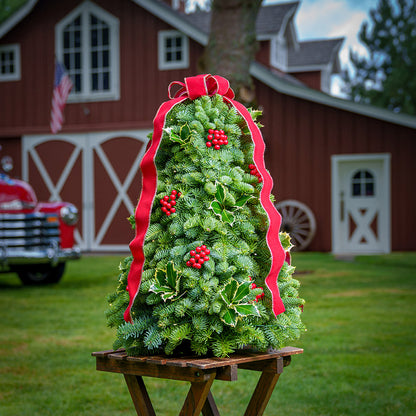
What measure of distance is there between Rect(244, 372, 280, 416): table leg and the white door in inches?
474

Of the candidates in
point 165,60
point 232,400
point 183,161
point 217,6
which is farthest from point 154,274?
point 165,60

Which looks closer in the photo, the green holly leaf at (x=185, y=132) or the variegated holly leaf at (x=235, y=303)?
the variegated holly leaf at (x=235, y=303)

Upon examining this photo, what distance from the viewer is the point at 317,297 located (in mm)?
7820

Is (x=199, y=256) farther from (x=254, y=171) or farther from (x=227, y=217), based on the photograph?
(x=254, y=171)

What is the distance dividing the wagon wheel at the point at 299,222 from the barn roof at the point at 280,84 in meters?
2.13

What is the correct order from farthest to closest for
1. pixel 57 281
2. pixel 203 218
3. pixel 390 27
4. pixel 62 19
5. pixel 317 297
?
pixel 390 27 → pixel 62 19 → pixel 57 281 → pixel 317 297 → pixel 203 218

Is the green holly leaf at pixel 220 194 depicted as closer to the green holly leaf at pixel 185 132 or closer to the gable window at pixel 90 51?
the green holly leaf at pixel 185 132

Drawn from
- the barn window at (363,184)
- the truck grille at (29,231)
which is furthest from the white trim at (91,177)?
the truck grille at (29,231)

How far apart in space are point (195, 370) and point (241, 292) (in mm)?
296

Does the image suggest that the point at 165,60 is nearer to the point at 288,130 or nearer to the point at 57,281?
the point at 288,130

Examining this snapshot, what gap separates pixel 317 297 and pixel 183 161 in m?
5.49

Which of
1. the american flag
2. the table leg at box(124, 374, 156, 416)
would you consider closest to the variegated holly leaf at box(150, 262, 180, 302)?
the table leg at box(124, 374, 156, 416)

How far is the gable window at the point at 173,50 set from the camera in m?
15.2

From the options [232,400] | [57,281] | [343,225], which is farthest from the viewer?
[343,225]
